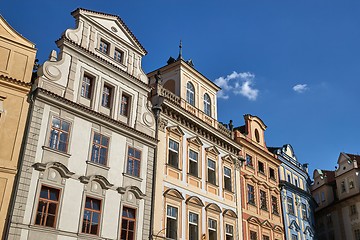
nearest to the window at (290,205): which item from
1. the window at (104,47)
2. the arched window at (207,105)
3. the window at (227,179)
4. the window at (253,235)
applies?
the window at (253,235)

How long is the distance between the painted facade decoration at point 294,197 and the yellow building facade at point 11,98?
90.9ft

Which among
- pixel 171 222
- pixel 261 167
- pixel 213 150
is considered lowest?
pixel 171 222

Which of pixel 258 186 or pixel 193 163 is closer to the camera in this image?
pixel 193 163

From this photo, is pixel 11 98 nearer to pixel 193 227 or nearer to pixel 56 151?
pixel 56 151

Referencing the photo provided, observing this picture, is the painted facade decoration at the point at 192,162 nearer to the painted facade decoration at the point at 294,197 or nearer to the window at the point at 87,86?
the window at the point at 87,86

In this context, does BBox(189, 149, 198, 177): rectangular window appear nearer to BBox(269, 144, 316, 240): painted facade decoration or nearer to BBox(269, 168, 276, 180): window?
BBox(269, 168, 276, 180): window

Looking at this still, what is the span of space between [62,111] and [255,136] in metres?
22.8

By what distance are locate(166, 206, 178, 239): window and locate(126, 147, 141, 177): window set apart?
3.42 meters

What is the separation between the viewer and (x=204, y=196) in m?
29.7

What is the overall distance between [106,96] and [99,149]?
3.58 meters

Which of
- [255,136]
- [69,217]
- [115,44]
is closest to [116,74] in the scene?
[115,44]

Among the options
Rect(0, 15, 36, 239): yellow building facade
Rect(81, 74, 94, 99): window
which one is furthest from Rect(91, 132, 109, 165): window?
Rect(0, 15, 36, 239): yellow building facade

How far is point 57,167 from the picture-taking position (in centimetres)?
2044

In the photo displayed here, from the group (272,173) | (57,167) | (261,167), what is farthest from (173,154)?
(272,173)
